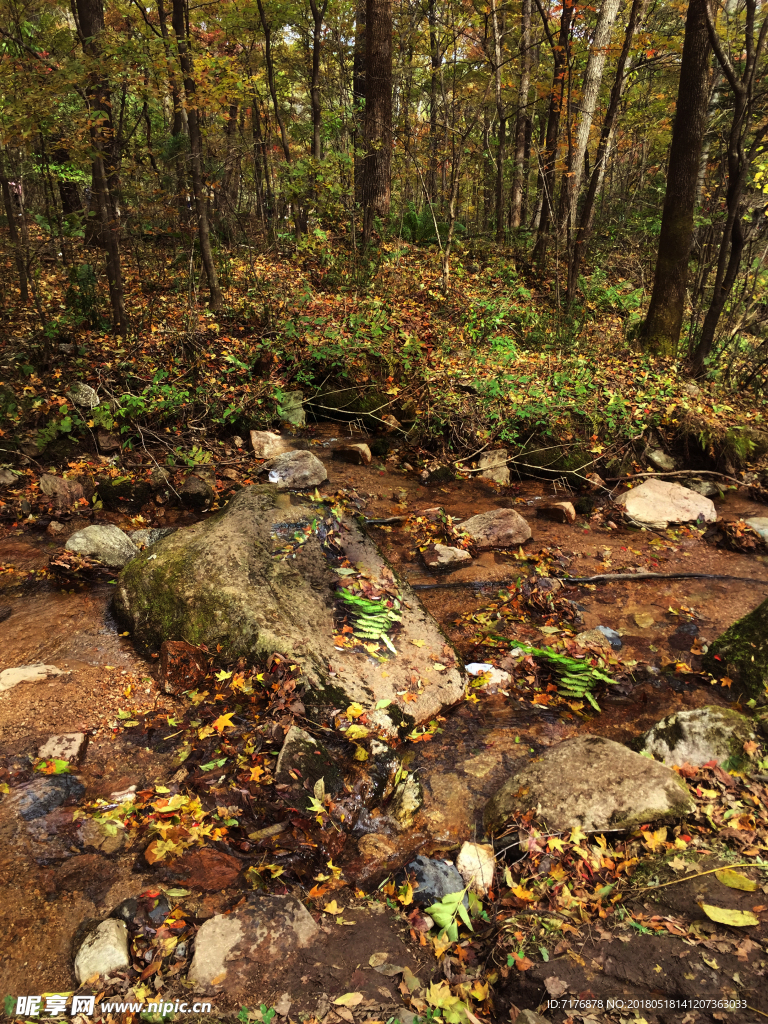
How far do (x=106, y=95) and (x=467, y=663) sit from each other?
8.38 meters

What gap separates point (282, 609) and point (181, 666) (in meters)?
0.81

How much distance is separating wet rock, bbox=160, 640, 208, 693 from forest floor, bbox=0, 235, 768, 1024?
10cm

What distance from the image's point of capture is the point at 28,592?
480 cm

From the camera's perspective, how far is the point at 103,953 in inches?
88.7

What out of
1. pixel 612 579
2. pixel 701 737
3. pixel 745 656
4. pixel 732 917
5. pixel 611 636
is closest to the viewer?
pixel 732 917

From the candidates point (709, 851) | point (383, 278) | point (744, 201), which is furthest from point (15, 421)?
point (744, 201)

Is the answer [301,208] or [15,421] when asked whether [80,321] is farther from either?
[301,208]

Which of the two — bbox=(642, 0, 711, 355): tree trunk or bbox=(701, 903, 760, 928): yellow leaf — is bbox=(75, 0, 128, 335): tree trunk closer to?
bbox=(642, 0, 711, 355): tree trunk

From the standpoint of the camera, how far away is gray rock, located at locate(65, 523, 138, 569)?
509cm

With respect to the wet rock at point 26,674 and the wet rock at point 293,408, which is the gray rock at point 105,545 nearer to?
the wet rock at point 26,674

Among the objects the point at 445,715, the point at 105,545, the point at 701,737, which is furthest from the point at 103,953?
the point at 105,545

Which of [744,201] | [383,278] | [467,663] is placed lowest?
[467,663]

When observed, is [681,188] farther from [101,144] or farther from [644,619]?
[101,144]

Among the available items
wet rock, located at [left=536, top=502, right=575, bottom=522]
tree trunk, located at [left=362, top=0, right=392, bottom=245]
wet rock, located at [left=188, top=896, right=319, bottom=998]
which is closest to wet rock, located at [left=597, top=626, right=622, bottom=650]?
wet rock, located at [left=536, top=502, right=575, bottom=522]
